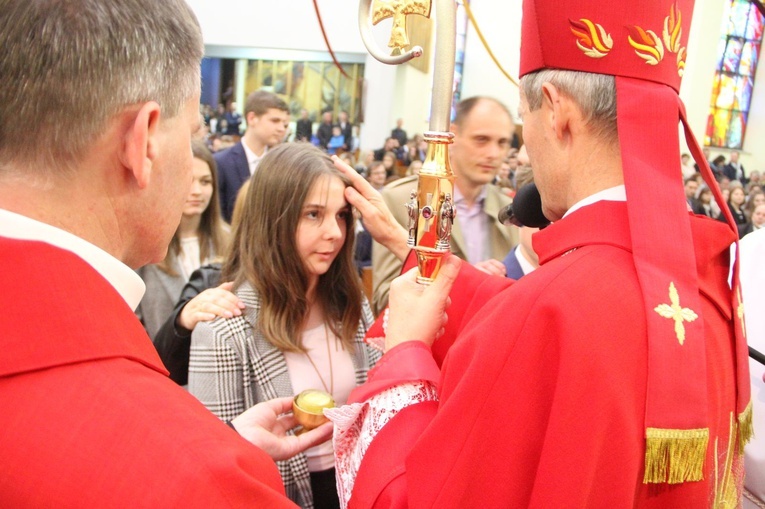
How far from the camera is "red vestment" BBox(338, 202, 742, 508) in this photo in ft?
3.86

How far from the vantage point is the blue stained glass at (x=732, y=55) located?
1933 centimetres

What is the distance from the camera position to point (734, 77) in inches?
773

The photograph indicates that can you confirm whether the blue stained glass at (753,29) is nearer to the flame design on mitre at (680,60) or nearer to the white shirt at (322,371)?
the white shirt at (322,371)

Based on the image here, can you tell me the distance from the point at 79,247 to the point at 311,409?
89 centimetres

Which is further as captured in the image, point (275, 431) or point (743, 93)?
point (743, 93)

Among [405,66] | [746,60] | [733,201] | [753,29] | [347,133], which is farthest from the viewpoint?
[746,60]

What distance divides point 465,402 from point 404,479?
21cm

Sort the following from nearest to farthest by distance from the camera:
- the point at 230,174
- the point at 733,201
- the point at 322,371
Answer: the point at 322,371 < the point at 230,174 < the point at 733,201

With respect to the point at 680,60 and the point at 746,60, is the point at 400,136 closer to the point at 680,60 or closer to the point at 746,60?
the point at 746,60

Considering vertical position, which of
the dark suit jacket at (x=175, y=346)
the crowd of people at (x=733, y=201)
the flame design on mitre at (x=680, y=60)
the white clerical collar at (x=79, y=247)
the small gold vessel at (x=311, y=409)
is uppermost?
the flame design on mitre at (x=680, y=60)

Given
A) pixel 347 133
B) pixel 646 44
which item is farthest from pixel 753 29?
pixel 646 44

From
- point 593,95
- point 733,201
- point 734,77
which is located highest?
point 734,77

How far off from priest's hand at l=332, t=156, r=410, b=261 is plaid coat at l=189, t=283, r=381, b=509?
466 millimetres

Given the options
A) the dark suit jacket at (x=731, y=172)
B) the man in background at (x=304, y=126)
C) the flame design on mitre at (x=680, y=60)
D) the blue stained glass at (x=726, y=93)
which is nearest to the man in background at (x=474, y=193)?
the flame design on mitre at (x=680, y=60)
